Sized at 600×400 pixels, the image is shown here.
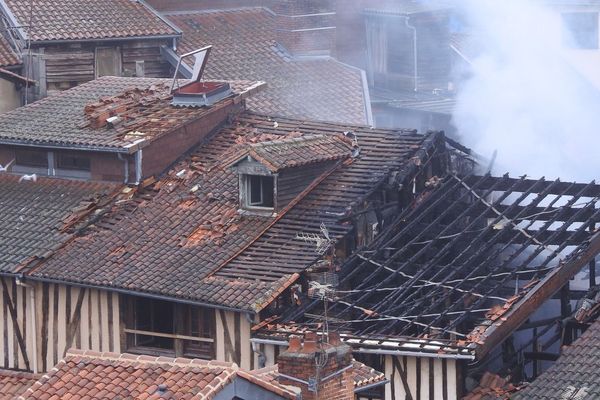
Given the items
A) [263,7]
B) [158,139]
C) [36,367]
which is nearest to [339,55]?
[263,7]

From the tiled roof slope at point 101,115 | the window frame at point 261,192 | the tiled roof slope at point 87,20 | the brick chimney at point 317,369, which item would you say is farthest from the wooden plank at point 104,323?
the tiled roof slope at point 87,20

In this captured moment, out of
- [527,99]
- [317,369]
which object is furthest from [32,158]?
[527,99]

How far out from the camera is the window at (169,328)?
24.6 m

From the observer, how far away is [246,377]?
16641mm

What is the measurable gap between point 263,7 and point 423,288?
18.4m

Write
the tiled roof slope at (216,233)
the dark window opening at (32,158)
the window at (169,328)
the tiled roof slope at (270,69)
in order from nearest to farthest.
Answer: the tiled roof slope at (216,233), the window at (169,328), the dark window opening at (32,158), the tiled roof slope at (270,69)

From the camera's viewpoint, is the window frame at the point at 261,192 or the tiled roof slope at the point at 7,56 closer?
the window frame at the point at 261,192

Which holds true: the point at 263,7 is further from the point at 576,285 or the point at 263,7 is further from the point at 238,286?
the point at 238,286

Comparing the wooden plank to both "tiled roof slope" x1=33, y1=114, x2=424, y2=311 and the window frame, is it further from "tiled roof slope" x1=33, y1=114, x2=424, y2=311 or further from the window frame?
the window frame

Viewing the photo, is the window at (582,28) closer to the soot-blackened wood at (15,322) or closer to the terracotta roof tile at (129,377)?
the soot-blackened wood at (15,322)

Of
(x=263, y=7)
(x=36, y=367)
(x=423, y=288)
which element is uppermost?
(x=263, y=7)

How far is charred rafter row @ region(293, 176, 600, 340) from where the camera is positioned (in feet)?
76.6

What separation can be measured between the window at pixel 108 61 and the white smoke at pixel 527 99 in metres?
8.19

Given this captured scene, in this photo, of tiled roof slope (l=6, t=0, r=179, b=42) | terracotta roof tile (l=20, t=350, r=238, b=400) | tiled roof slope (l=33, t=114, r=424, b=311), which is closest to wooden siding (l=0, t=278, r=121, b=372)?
tiled roof slope (l=33, t=114, r=424, b=311)
